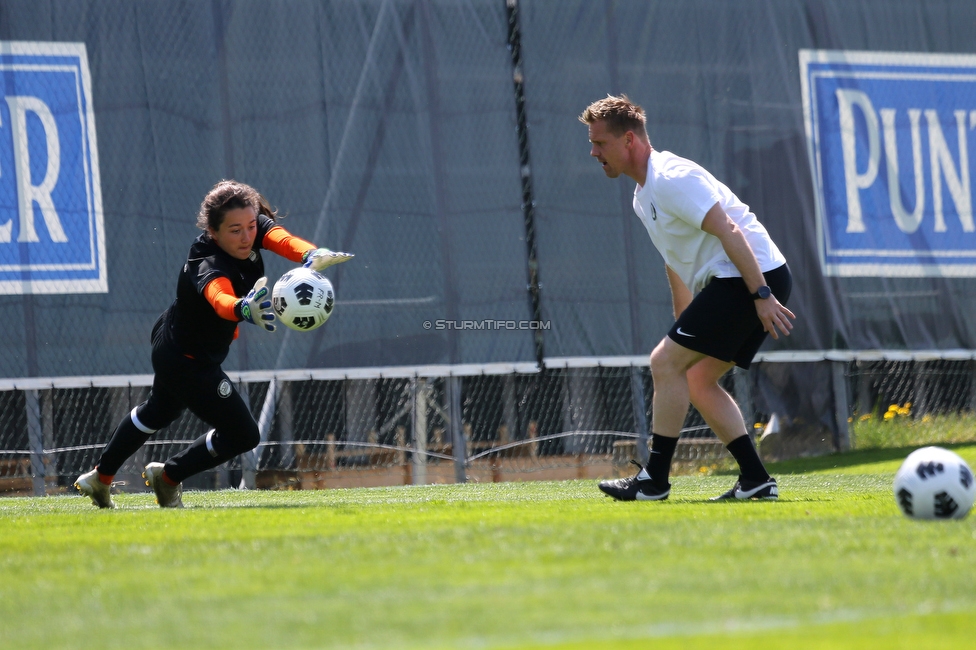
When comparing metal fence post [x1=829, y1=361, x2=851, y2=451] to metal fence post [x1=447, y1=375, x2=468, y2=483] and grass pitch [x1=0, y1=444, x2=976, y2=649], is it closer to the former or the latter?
metal fence post [x1=447, y1=375, x2=468, y2=483]

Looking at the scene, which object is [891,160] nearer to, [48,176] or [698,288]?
[698,288]

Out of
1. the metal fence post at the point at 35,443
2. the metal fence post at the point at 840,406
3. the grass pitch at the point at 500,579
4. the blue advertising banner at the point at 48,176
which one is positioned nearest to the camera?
the grass pitch at the point at 500,579

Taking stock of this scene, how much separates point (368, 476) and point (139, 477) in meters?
1.81

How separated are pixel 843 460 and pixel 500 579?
24.8ft

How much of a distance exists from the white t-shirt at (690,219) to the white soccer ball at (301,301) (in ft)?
5.05

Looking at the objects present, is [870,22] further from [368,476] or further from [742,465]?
[742,465]

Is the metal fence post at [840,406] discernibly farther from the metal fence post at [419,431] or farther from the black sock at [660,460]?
the black sock at [660,460]

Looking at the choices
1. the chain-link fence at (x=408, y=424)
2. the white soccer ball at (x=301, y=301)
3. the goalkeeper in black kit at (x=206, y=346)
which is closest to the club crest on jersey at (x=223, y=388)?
the goalkeeper in black kit at (x=206, y=346)

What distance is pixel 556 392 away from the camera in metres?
10.0

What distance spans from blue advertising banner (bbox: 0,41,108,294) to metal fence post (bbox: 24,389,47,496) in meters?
0.88

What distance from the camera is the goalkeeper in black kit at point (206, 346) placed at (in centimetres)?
568

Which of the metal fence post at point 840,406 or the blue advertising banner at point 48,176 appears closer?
the blue advertising banner at point 48,176

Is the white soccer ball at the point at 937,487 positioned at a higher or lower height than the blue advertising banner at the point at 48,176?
lower

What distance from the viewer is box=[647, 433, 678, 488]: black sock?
5.46m
